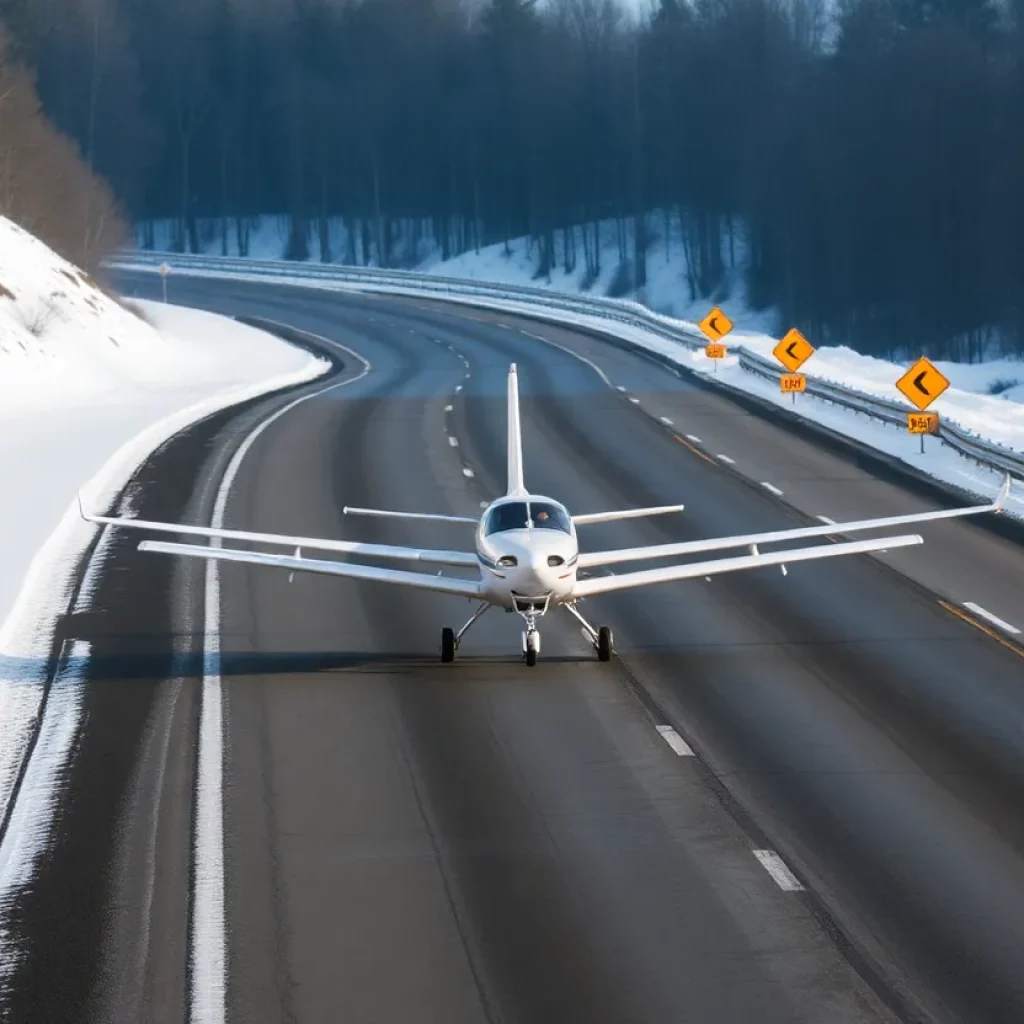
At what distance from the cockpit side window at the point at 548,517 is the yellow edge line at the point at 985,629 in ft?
16.9

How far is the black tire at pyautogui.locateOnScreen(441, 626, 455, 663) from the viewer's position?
19.7 m

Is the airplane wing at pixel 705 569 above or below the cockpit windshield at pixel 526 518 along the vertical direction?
below

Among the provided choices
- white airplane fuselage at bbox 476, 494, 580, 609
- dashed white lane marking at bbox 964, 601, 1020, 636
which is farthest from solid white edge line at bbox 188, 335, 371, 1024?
dashed white lane marking at bbox 964, 601, 1020, 636

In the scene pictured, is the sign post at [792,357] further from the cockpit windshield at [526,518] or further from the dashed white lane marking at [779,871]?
the dashed white lane marking at [779,871]

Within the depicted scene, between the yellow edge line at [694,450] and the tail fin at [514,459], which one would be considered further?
the yellow edge line at [694,450]

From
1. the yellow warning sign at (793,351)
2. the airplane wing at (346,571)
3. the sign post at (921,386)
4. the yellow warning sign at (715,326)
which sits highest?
the yellow warning sign at (715,326)

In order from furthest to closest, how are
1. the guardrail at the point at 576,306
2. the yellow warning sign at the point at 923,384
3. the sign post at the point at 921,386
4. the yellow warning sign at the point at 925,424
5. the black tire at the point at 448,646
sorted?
1. the yellow warning sign at the point at 923,384
2. the sign post at the point at 921,386
3. the yellow warning sign at the point at 925,424
4. the guardrail at the point at 576,306
5. the black tire at the point at 448,646

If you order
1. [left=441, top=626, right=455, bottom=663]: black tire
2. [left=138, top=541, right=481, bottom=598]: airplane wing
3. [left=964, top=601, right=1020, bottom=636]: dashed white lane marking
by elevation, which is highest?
[left=138, top=541, right=481, bottom=598]: airplane wing

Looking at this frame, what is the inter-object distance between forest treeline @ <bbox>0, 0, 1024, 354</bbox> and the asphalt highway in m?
76.2

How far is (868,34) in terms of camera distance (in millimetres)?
119188

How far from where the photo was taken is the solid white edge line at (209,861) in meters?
10.9

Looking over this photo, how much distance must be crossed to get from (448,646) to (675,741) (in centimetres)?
380

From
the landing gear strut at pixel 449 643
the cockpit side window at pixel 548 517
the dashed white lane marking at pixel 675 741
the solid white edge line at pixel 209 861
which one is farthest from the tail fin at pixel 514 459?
the dashed white lane marking at pixel 675 741

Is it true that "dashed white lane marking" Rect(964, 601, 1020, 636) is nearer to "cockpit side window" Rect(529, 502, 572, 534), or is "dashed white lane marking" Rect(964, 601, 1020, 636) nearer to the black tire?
"cockpit side window" Rect(529, 502, 572, 534)
